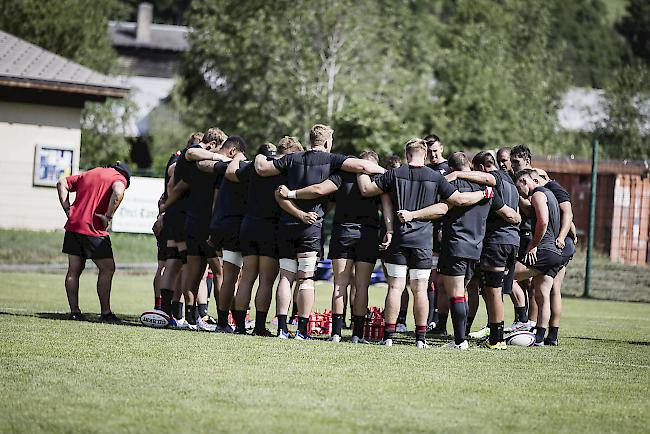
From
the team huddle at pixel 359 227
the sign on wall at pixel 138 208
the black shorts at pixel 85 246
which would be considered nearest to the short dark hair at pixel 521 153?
the team huddle at pixel 359 227

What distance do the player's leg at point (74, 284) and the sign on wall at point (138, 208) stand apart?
13.4m

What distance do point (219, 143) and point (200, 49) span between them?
35.5 metres

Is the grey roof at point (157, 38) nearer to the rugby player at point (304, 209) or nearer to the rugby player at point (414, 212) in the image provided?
the rugby player at point (304, 209)

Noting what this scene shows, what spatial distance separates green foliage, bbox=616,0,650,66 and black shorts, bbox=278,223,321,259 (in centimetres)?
8453

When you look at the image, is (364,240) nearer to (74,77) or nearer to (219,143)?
(219,143)

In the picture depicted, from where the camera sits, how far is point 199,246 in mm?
13438

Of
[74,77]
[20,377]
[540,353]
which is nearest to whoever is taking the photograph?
[20,377]

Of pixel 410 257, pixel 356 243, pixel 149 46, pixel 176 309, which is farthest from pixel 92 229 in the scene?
pixel 149 46

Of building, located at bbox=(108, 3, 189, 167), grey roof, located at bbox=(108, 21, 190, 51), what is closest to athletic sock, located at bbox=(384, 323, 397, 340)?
building, located at bbox=(108, 3, 189, 167)

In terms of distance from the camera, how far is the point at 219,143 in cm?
1370

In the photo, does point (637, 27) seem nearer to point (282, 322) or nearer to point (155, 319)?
point (155, 319)

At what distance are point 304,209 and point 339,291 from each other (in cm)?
97

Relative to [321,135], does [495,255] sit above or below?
below

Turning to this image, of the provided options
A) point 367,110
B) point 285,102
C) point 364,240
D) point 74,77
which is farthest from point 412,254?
point 285,102
